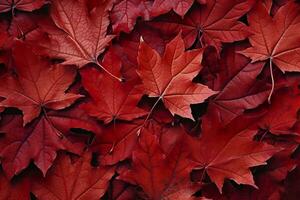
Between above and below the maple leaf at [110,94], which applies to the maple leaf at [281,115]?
below

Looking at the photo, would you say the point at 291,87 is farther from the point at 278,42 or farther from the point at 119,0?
the point at 119,0

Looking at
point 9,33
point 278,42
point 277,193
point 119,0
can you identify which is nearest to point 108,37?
point 119,0

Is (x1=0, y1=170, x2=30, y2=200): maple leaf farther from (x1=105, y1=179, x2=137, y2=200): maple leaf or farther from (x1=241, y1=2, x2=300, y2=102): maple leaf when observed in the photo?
(x1=241, y1=2, x2=300, y2=102): maple leaf

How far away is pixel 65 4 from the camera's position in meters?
0.82

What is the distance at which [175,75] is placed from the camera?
807 mm

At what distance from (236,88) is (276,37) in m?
0.14

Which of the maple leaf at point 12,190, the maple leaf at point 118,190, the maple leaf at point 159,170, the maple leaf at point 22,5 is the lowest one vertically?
the maple leaf at point 118,190

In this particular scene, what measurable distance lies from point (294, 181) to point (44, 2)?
0.65 m

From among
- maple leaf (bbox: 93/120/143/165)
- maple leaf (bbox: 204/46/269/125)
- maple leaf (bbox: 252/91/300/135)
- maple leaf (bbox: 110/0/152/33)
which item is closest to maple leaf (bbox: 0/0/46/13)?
maple leaf (bbox: 110/0/152/33)

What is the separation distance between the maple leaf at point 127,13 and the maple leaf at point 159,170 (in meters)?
0.23

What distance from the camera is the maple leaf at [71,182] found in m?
0.80

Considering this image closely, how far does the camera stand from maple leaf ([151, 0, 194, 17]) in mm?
836

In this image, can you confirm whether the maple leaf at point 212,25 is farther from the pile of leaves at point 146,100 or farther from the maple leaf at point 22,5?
the maple leaf at point 22,5

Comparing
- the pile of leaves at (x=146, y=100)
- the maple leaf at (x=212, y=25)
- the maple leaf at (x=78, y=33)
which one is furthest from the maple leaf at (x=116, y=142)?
the maple leaf at (x=212, y=25)
